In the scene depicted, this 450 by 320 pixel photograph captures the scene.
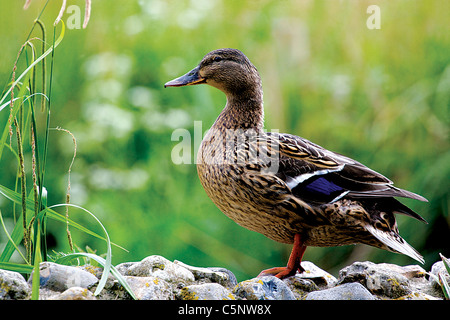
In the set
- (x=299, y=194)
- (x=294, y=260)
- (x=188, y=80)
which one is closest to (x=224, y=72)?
(x=188, y=80)

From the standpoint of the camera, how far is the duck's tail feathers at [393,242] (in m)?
1.86

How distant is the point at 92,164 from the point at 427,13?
2427 mm

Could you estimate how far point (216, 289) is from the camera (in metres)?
1.64

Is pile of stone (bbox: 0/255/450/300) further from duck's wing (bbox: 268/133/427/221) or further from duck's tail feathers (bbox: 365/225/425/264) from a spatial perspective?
duck's wing (bbox: 268/133/427/221)

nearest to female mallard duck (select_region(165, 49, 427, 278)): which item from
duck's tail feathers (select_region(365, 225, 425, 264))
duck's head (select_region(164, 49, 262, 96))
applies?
duck's tail feathers (select_region(365, 225, 425, 264))

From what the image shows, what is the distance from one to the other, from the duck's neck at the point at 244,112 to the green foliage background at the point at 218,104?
0.76 m

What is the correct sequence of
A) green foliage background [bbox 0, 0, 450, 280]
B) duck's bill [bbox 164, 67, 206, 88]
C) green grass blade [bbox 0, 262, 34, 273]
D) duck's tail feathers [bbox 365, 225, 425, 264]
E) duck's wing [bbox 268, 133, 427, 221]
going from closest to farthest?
green grass blade [bbox 0, 262, 34, 273] < duck's tail feathers [bbox 365, 225, 425, 264] < duck's wing [bbox 268, 133, 427, 221] < duck's bill [bbox 164, 67, 206, 88] < green foliage background [bbox 0, 0, 450, 280]

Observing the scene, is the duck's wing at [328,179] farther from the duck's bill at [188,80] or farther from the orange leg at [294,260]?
the duck's bill at [188,80]

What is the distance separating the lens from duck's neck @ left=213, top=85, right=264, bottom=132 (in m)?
2.24

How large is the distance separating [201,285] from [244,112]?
0.85 meters

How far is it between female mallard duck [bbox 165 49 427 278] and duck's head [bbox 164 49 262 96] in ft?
0.84

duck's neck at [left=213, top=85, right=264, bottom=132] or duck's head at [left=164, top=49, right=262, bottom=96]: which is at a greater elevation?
duck's head at [left=164, top=49, right=262, bottom=96]
